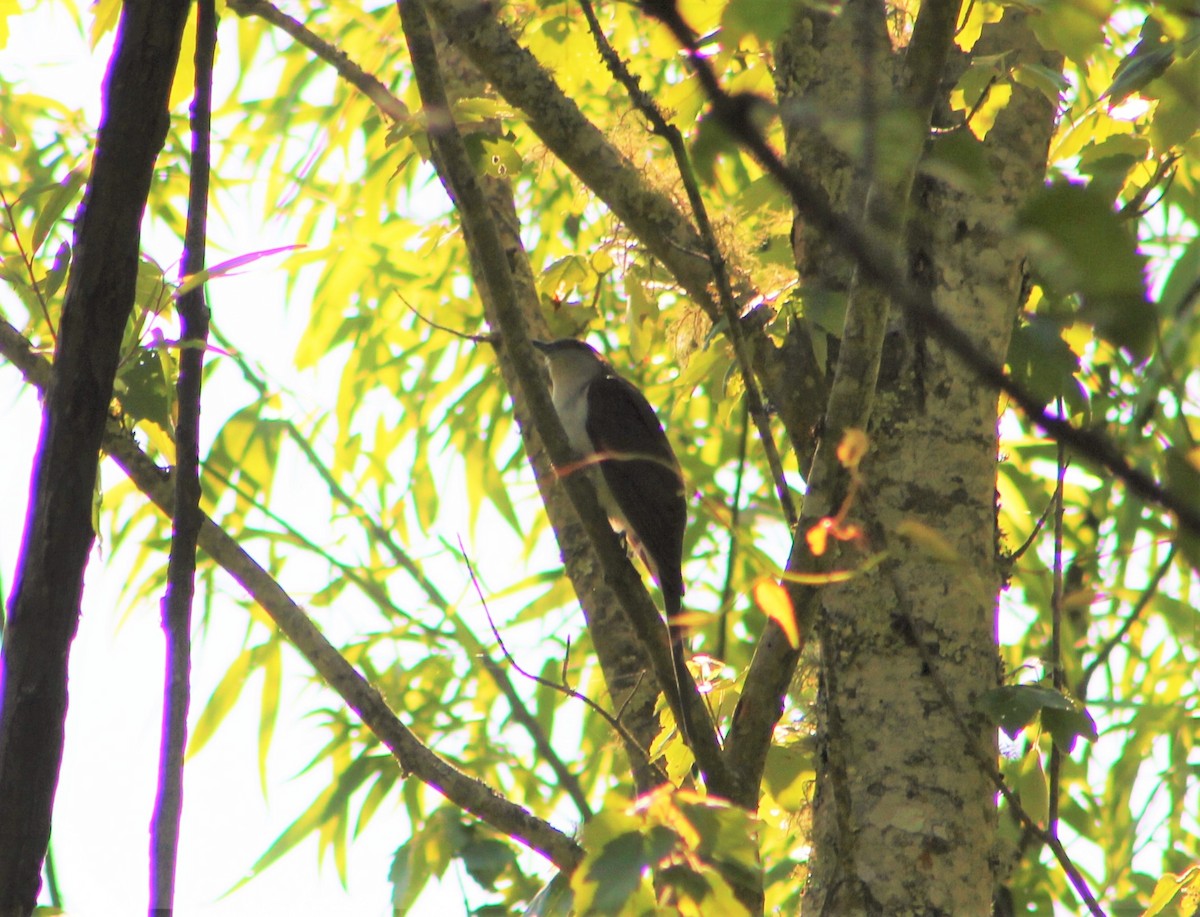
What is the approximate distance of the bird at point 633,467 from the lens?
4281 mm

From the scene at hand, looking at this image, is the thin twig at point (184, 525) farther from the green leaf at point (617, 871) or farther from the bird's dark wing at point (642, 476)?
the bird's dark wing at point (642, 476)

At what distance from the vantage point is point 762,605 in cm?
128

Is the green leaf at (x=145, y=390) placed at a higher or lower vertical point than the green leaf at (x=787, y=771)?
higher

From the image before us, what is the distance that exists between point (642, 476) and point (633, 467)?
0.21 feet

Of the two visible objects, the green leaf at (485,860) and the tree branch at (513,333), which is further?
the green leaf at (485,860)

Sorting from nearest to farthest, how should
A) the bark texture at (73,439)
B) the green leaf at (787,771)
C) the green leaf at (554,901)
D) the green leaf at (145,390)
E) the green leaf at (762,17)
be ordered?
1. the green leaf at (762,17)
2. the bark texture at (73,439)
3. the green leaf at (554,901)
4. the green leaf at (145,390)
5. the green leaf at (787,771)

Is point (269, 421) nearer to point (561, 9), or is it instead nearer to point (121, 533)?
point (121, 533)

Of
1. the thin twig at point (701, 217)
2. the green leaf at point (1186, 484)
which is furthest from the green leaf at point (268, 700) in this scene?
the green leaf at point (1186, 484)

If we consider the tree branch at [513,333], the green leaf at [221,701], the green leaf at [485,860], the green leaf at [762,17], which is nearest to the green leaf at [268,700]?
the green leaf at [221,701]

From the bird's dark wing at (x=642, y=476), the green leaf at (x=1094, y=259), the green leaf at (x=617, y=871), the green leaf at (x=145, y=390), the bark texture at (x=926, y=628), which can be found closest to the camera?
the green leaf at (x=1094, y=259)

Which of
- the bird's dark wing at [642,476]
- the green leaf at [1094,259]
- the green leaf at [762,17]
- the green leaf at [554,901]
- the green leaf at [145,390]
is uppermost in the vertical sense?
the bird's dark wing at [642,476]

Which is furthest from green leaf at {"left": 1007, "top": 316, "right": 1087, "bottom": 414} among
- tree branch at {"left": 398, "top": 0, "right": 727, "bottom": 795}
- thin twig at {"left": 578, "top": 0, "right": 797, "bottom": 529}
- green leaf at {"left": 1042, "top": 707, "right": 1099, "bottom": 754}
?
tree branch at {"left": 398, "top": 0, "right": 727, "bottom": 795}

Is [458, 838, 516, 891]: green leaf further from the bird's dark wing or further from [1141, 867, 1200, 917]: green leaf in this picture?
[1141, 867, 1200, 917]: green leaf

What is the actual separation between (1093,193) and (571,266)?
3.00 m
